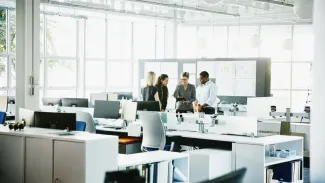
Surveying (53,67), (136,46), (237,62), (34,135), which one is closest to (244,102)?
(237,62)

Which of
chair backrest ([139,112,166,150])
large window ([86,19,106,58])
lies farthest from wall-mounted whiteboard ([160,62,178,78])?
chair backrest ([139,112,166,150])

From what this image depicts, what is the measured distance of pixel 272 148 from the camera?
24.4 ft

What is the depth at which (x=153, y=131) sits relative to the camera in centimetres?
798

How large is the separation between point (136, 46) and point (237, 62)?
409 cm

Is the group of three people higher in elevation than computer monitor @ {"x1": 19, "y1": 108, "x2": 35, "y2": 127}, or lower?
higher

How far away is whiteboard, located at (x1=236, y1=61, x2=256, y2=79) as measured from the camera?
15.1 meters

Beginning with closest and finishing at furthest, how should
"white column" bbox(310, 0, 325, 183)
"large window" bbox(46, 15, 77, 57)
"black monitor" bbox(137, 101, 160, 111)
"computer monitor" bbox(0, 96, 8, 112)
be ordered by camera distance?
1. "white column" bbox(310, 0, 325, 183)
2. "black monitor" bbox(137, 101, 160, 111)
3. "computer monitor" bbox(0, 96, 8, 112)
4. "large window" bbox(46, 15, 77, 57)

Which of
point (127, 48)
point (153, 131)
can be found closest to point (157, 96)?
point (153, 131)

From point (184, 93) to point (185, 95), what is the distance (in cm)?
5

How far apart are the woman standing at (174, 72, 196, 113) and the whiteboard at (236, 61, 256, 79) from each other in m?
4.73

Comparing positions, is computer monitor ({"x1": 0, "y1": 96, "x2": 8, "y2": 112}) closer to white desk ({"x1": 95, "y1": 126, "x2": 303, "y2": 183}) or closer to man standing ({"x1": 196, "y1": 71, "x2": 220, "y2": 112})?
man standing ({"x1": 196, "y1": 71, "x2": 220, "y2": 112})

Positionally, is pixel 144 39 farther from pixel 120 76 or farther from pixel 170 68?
pixel 170 68

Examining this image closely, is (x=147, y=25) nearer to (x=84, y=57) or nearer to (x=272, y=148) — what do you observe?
(x=84, y=57)

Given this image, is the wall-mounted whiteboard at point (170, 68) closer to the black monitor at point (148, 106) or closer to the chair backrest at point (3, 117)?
the black monitor at point (148, 106)
